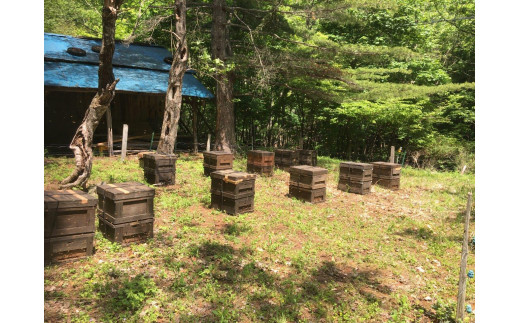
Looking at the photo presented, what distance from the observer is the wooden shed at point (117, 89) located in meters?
15.0

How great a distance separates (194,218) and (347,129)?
18337 millimetres

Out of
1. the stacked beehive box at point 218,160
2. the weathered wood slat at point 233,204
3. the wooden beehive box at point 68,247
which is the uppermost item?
the stacked beehive box at point 218,160

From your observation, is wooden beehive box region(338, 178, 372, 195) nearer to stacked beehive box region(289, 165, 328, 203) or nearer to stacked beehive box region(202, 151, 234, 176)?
stacked beehive box region(289, 165, 328, 203)

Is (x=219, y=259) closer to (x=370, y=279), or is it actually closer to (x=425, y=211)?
(x=370, y=279)

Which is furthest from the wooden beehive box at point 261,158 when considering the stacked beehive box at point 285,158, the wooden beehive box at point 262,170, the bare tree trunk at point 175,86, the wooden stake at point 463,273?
the wooden stake at point 463,273

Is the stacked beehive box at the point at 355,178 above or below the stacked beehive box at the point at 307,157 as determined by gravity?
below

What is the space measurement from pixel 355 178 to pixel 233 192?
207 inches

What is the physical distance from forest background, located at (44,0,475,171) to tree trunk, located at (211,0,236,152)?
0.53 m

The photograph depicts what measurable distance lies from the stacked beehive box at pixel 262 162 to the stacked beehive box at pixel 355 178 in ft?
9.07

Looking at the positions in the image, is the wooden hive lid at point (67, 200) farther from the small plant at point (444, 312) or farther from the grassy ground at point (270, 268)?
the small plant at point (444, 312)

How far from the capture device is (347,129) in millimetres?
24125

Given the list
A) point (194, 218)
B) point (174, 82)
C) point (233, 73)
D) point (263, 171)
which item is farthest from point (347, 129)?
point (194, 218)

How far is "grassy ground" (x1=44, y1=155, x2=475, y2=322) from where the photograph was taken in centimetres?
455

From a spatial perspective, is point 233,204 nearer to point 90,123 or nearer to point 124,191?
point 124,191
